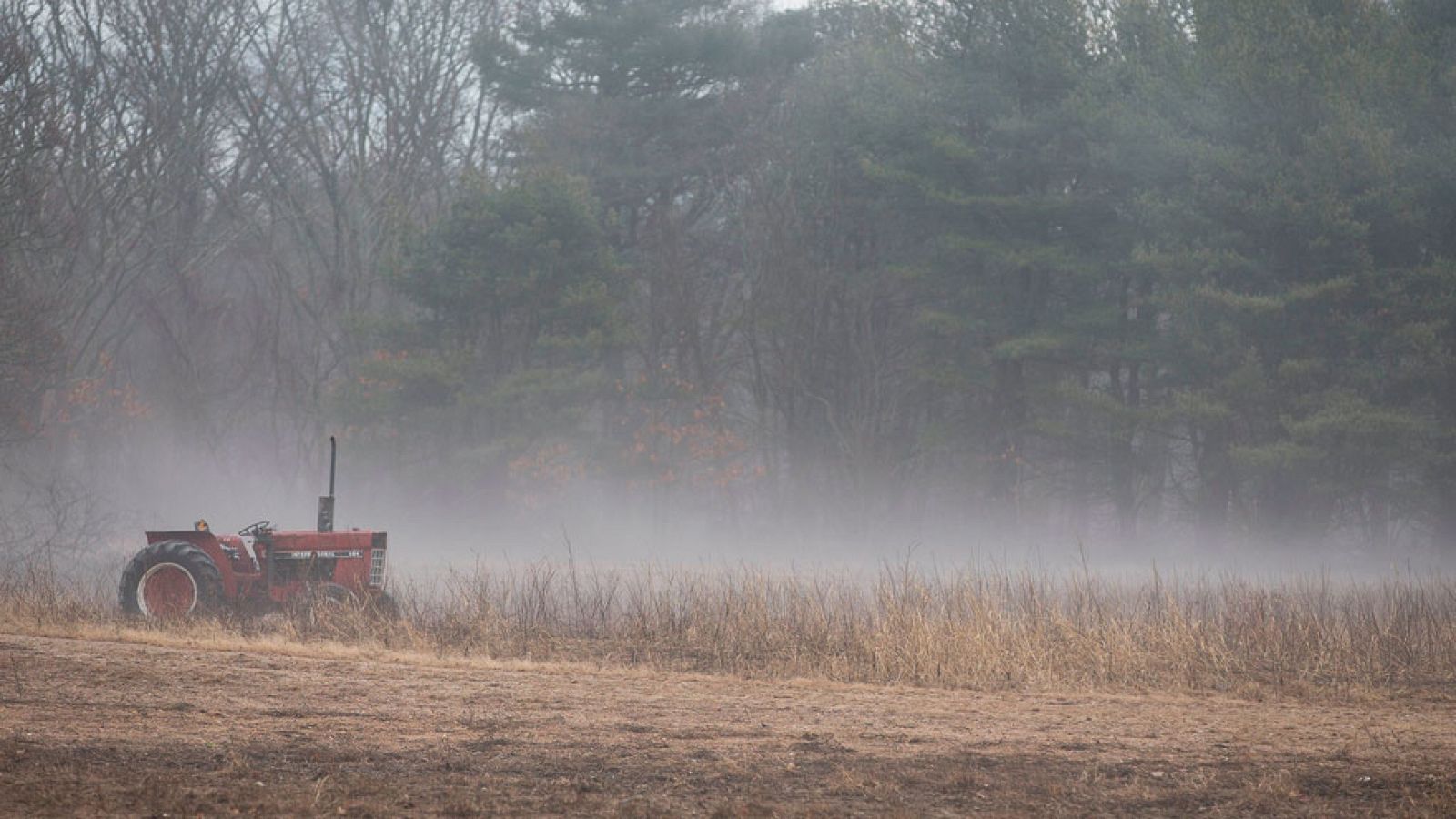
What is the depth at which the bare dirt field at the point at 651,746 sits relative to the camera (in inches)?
297

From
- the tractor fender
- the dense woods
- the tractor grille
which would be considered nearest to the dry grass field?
the tractor grille

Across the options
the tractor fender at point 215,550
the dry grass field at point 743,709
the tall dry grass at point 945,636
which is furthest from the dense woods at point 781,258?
the dry grass field at point 743,709

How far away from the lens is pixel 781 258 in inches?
1426

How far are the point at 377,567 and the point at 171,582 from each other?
2043 mm

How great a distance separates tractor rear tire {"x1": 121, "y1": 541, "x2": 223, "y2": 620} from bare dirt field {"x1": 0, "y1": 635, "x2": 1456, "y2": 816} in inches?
123

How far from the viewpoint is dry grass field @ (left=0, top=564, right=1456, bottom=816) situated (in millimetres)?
7711

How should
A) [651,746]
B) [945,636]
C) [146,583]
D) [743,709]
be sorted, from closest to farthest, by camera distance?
[651,746] → [743,709] → [945,636] → [146,583]

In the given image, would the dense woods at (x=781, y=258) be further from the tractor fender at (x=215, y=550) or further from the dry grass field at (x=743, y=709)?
the dry grass field at (x=743, y=709)

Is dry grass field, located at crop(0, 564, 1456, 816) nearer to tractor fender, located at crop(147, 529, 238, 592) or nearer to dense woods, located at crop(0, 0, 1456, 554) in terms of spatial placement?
tractor fender, located at crop(147, 529, 238, 592)

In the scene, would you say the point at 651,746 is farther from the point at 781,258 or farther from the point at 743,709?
the point at 781,258

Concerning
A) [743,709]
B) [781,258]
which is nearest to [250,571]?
[743,709]

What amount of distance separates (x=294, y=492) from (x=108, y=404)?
5186mm

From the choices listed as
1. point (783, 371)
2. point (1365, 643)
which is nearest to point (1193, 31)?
point (783, 371)

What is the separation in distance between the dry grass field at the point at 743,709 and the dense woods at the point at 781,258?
1477cm
